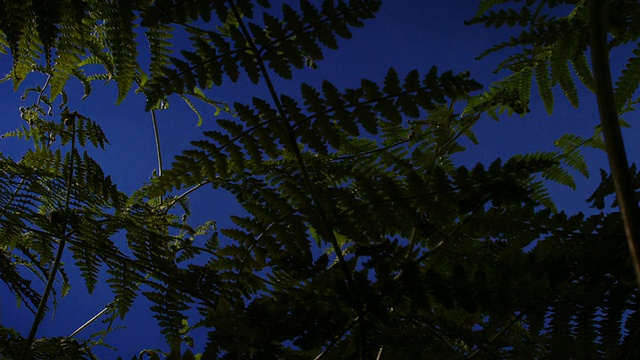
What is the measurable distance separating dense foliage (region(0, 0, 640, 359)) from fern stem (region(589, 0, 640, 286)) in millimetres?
162

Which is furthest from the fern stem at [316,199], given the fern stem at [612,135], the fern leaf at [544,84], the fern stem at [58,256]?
the fern leaf at [544,84]

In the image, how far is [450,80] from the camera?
0.96 meters

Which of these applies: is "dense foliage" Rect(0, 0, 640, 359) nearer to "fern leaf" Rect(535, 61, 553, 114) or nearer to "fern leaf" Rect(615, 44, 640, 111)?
"fern leaf" Rect(535, 61, 553, 114)

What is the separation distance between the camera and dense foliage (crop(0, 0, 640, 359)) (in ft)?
2.94

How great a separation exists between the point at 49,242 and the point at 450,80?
1.57 m

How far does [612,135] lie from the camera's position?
67 cm

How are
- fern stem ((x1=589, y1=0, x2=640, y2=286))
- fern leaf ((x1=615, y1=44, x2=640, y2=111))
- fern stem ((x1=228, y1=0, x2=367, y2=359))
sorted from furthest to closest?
1. fern leaf ((x1=615, y1=44, x2=640, y2=111))
2. fern stem ((x1=228, y1=0, x2=367, y2=359))
3. fern stem ((x1=589, y1=0, x2=640, y2=286))

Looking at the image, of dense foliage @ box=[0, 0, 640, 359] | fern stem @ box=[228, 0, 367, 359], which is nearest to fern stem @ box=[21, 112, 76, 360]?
dense foliage @ box=[0, 0, 640, 359]

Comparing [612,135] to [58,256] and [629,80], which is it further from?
[58,256]

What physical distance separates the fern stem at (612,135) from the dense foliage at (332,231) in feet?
0.53

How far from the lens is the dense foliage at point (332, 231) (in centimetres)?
90

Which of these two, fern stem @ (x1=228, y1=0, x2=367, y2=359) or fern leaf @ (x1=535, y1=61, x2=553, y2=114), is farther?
fern leaf @ (x1=535, y1=61, x2=553, y2=114)

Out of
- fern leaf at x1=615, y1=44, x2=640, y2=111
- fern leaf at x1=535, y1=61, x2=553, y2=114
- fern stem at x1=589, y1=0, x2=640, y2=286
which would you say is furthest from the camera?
fern leaf at x1=535, y1=61, x2=553, y2=114

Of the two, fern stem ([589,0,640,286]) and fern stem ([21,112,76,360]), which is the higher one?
fern stem ([21,112,76,360])
